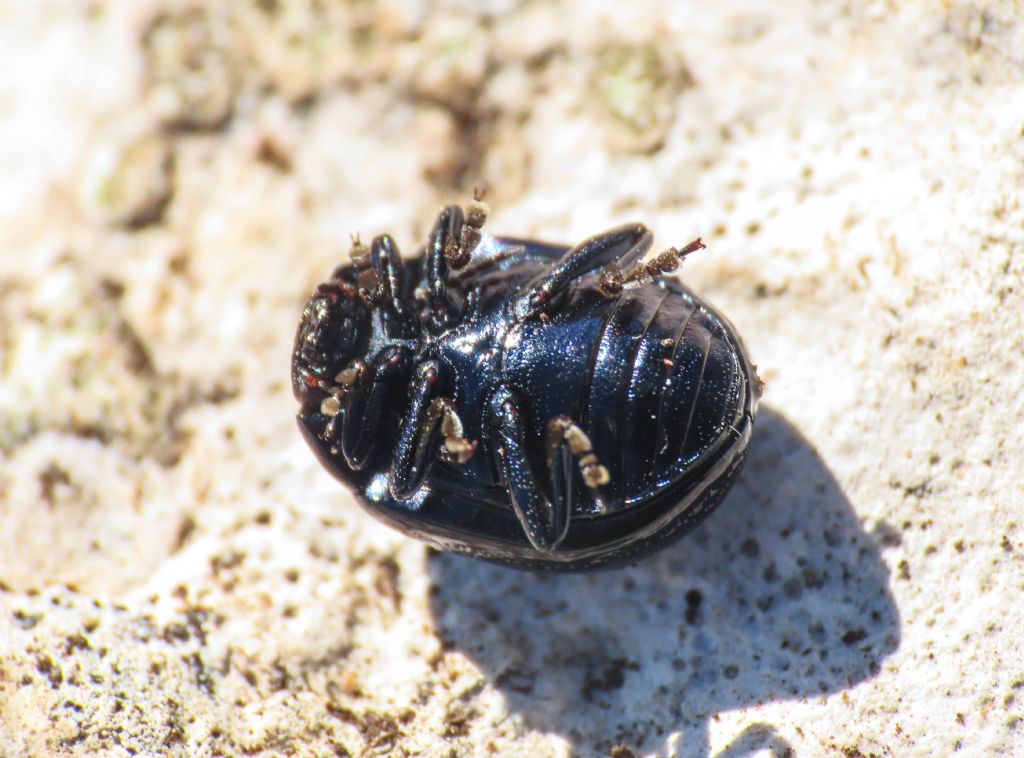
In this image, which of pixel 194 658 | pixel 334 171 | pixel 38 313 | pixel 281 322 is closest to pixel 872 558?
pixel 194 658

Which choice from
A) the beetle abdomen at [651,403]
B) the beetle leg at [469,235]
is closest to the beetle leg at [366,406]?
the beetle leg at [469,235]

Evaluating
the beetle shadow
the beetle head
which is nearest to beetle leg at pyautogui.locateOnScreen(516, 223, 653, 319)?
the beetle head

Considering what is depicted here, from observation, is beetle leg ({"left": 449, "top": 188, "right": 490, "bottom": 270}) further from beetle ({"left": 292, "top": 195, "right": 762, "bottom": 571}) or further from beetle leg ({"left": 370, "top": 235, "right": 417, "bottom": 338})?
beetle leg ({"left": 370, "top": 235, "right": 417, "bottom": 338})

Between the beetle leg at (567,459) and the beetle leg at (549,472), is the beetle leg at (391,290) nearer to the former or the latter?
the beetle leg at (549,472)

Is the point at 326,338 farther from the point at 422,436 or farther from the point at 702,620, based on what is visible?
the point at 702,620

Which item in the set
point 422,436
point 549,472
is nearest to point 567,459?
point 549,472

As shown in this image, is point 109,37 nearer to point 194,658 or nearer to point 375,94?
point 375,94

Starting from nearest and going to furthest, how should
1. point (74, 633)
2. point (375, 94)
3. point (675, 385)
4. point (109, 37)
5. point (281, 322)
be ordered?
1. point (675, 385)
2. point (74, 633)
3. point (281, 322)
4. point (375, 94)
5. point (109, 37)
